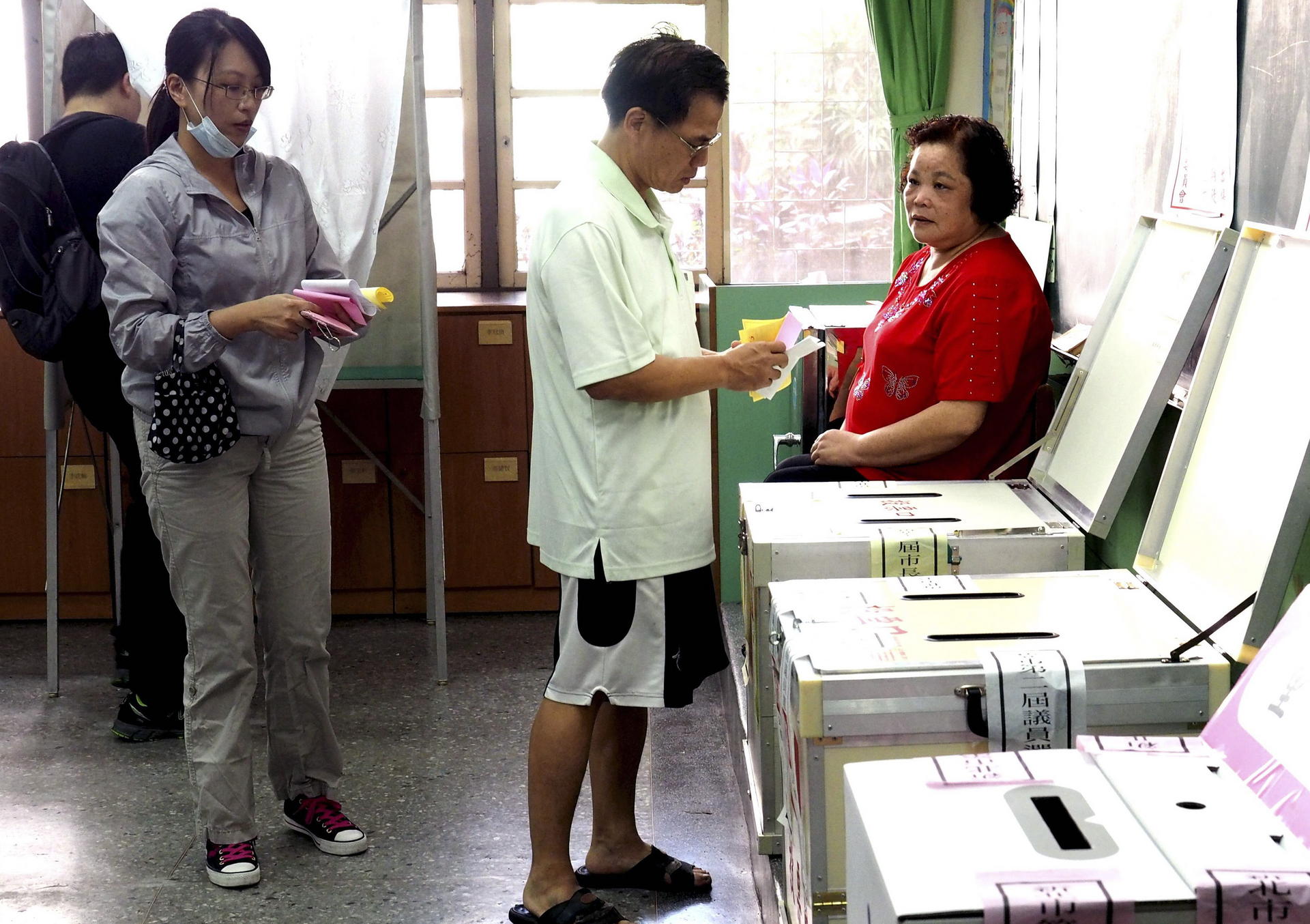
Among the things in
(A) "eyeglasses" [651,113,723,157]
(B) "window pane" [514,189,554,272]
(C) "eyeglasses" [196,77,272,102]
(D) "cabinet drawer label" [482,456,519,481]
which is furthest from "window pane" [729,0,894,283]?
(A) "eyeglasses" [651,113,723,157]

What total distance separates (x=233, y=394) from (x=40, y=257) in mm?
971

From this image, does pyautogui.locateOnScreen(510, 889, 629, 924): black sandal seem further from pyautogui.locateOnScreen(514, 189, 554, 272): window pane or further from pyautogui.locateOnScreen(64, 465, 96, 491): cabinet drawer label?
pyautogui.locateOnScreen(514, 189, 554, 272): window pane

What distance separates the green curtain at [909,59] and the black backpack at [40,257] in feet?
7.94

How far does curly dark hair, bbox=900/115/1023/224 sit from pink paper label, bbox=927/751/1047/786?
4.87ft

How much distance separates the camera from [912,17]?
166 inches

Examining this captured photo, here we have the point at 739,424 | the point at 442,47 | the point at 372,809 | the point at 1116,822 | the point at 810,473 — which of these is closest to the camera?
the point at 1116,822

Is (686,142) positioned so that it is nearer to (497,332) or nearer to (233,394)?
(233,394)

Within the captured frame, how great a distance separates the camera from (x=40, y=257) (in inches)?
114

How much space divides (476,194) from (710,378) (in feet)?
9.16

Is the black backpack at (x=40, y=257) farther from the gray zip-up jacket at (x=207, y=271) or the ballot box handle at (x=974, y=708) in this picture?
the ballot box handle at (x=974, y=708)

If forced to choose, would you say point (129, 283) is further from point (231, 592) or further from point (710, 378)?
point (710, 378)

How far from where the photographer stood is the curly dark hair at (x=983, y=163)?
2.46 metres

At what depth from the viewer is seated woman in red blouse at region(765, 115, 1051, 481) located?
2326 mm

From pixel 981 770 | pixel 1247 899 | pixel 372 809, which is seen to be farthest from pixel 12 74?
pixel 1247 899
